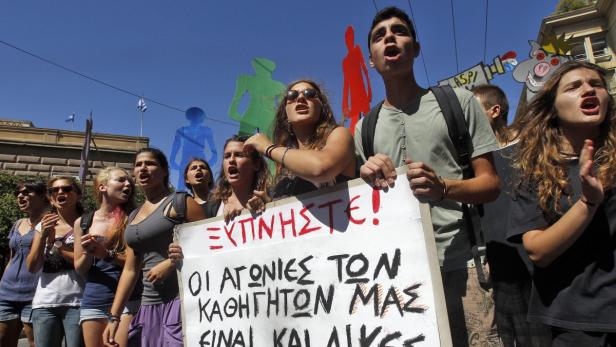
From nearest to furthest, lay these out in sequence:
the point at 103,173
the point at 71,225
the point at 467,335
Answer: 1. the point at 467,335
2. the point at 103,173
3. the point at 71,225

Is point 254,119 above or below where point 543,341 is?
above

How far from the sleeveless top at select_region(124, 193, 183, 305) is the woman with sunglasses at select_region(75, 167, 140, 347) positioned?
352mm

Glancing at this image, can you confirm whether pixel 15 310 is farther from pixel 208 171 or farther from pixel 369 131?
pixel 369 131

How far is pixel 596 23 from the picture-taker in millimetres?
24078

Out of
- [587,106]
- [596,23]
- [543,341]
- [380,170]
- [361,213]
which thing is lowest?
[543,341]

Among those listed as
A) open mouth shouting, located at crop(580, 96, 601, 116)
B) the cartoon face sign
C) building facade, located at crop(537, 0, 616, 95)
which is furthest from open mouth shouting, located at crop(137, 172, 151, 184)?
building facade, located at crop(537, 0, 616, 95)

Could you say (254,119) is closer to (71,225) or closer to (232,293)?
(71,225)

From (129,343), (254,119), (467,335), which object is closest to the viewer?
(467,335)

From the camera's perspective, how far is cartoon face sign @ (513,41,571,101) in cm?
1011

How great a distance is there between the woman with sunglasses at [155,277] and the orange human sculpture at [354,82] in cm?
262

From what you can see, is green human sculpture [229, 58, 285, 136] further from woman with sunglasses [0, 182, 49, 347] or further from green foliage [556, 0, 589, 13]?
green foliage [556, 0, 589, 13]

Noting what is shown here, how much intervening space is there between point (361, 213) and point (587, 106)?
0.89 metres

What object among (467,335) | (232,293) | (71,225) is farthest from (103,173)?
(467,335)

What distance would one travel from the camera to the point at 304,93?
6.63ft
